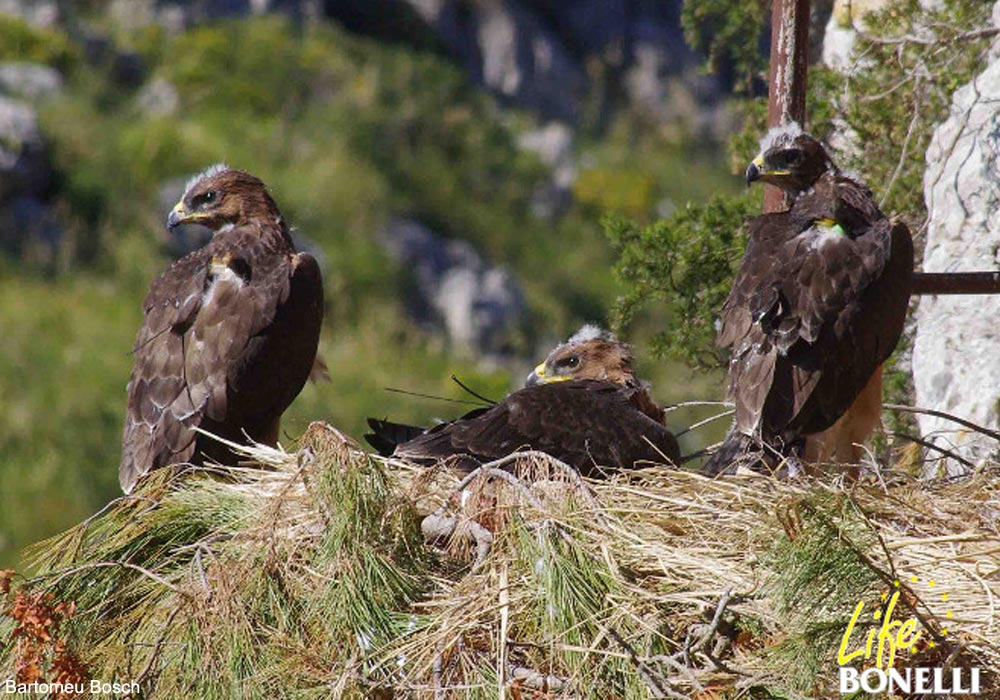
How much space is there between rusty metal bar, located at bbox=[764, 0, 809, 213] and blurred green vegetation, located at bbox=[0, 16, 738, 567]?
8627mm

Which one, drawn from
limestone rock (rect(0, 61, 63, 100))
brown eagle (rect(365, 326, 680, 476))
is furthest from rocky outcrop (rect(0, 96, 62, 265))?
brown eagle (rect(365, 326, 680, 476))

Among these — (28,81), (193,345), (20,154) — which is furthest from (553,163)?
(193,345)

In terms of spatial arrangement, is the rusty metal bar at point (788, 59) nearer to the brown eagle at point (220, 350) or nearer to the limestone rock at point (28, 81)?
the brown eagle at point (220, 350)

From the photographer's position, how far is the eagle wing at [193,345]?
611 cm

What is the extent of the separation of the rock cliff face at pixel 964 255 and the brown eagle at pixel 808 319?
2.51ft

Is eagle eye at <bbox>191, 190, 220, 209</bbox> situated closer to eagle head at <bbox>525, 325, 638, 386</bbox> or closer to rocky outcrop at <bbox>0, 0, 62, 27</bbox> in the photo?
eagle head at <bbox>525, 325, 638, 386</bbox>

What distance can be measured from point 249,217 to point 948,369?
3.02 m

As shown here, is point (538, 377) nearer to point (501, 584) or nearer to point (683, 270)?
point (683, 270)

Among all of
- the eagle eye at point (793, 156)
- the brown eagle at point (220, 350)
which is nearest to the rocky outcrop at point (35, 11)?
the brown eagle at point (220, 350)

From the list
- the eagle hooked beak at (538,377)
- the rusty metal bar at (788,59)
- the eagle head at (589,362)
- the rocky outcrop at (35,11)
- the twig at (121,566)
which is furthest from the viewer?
the rocky outcrop at (35,11)

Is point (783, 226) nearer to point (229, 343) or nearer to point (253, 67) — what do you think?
point (229, 343)

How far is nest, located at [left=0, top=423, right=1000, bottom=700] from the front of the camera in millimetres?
4035

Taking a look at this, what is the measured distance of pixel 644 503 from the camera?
5090 millimetres

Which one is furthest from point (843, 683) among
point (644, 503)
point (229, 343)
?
point (229, 343)
